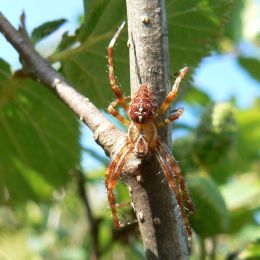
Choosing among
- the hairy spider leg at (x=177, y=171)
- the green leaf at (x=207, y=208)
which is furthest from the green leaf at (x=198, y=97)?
the hairy spider leg at (x=177, y=171)

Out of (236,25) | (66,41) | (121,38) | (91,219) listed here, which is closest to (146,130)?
(121,38)

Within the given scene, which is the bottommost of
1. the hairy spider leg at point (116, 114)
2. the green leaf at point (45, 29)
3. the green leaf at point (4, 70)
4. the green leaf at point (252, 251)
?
the green leaf at point (252, 251)

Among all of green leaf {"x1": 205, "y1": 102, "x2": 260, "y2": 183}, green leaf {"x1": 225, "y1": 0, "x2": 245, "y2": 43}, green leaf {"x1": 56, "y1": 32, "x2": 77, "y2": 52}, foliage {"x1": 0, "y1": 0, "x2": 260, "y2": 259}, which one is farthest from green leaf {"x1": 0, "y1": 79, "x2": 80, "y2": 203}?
green leaf {"x1": 225, "y1": 0, "x2": 245, "y2": 43}

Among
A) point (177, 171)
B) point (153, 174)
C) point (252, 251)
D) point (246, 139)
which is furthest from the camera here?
point (246, 139)

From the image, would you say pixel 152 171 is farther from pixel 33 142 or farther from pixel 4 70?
pixel 33 142

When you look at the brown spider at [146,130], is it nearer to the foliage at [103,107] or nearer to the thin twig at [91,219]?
the foliage at [103,107]

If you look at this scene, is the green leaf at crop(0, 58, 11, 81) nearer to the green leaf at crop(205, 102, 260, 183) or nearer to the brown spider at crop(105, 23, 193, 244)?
the brown spider at crop(105, 23, 193, 244)

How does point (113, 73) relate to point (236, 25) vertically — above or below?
below
